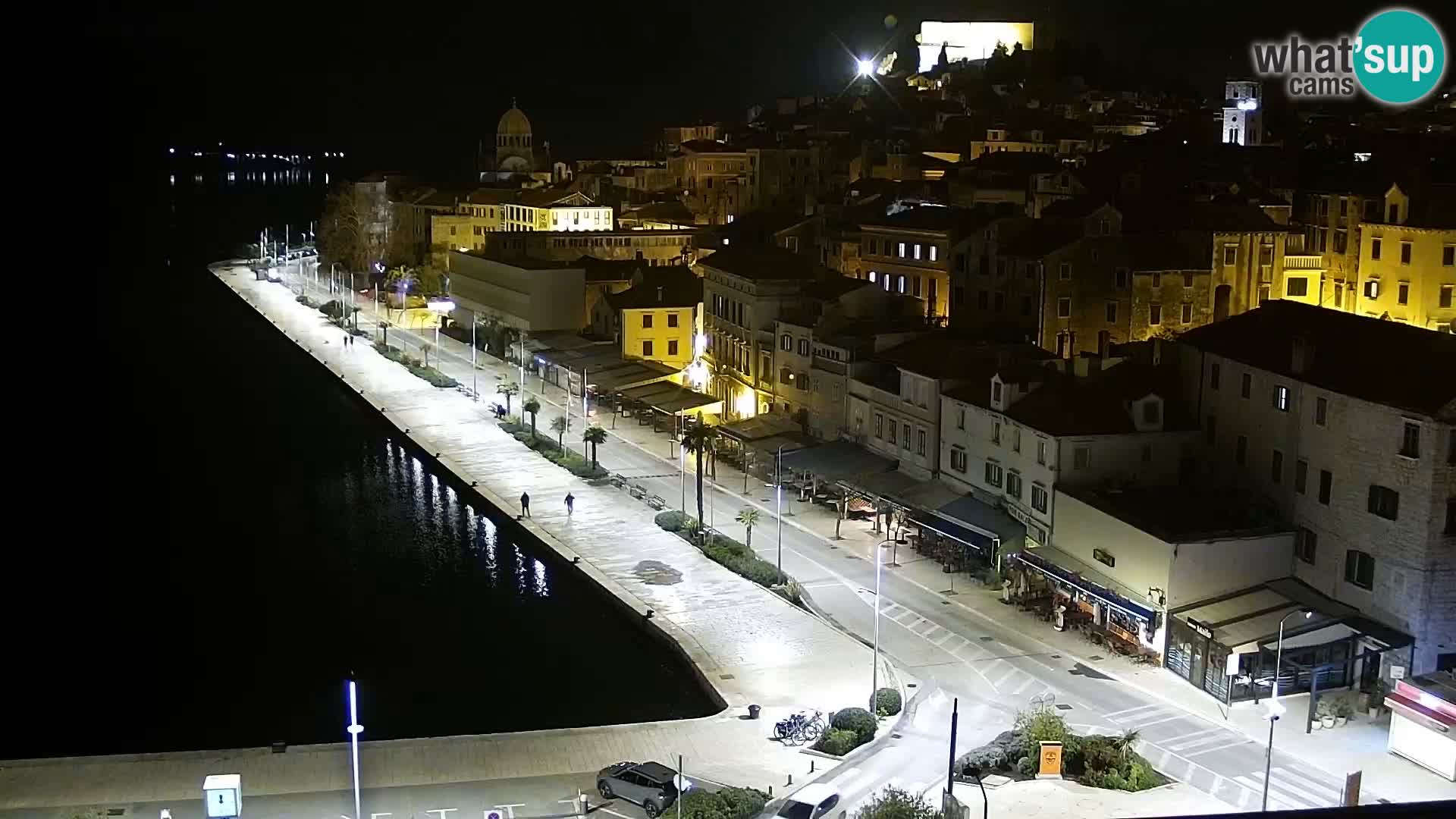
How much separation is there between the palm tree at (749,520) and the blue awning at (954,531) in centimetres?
366

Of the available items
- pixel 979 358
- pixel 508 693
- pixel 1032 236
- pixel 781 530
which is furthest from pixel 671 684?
pixel 1032 236

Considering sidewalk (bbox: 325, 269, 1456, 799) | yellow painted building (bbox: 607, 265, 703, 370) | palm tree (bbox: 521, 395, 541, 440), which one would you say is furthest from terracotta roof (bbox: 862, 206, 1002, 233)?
palm tree (bbox: 521, 395, 541, 440)

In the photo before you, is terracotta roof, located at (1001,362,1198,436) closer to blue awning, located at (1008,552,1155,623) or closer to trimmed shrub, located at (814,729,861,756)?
blue awning, located at (1008,552,1155,623)

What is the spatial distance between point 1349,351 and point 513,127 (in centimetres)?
8991

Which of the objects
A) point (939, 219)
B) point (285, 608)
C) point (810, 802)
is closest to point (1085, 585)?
point (810, 802)

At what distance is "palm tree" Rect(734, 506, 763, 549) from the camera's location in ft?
120

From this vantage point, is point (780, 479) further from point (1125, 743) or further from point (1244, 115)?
point (1244, 115)

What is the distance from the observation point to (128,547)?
43375mm

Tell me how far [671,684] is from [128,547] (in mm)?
20381

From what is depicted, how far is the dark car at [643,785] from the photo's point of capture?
22047mm

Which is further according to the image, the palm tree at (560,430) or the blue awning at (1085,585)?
the palm tree at (560,430)

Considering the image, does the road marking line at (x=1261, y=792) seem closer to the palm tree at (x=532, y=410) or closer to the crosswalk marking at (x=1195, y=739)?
the crosswalk marking at (x=1195, y=739)

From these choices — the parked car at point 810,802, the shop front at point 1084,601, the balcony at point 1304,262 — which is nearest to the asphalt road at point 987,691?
the parked car at point 810,802

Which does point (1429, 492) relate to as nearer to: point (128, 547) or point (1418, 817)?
point (1418, 817)
